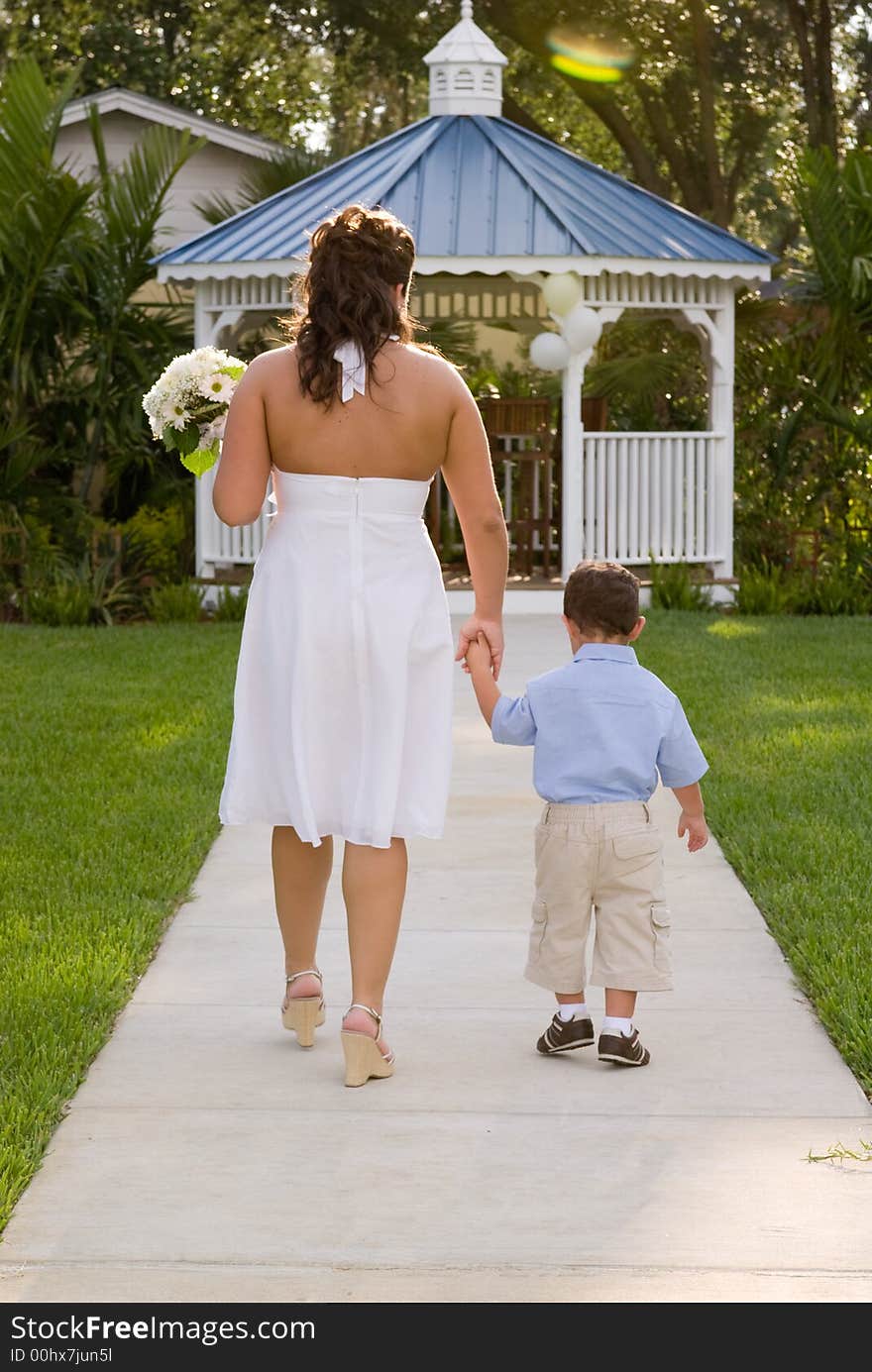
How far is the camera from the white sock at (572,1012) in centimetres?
449

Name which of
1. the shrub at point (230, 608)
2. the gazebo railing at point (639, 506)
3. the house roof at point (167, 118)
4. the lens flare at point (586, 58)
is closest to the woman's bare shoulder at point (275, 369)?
the shrub at point (230, 608)

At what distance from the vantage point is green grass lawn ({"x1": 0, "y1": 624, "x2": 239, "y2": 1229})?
4.41 meters

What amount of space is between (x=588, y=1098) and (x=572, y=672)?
0.98m

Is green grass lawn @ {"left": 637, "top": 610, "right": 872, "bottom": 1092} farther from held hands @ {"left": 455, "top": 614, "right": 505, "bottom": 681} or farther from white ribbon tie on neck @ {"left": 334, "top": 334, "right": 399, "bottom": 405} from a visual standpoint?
white ribbon tie on neck @ {"left": 334, "top": 334, "right": 399, "bottom": 405}

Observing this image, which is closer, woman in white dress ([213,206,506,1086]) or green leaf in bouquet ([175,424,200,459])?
woman in white dress ([213,206,506,1086])

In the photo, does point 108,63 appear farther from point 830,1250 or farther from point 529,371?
point 830,1250

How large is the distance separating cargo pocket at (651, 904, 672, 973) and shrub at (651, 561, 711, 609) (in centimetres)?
1051

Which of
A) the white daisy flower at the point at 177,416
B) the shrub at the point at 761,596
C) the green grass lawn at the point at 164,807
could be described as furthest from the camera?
the shrub at the point at 761,596

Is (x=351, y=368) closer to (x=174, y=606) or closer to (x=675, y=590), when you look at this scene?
(x=174, y=606)

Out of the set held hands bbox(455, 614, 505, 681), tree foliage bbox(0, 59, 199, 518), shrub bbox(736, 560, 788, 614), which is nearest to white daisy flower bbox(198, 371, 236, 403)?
held hands bbox(455, 614, 505, 681)

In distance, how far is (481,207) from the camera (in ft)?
49.0

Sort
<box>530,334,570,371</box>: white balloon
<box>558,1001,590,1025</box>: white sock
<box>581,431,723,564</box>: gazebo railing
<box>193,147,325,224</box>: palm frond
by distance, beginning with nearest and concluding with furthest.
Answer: <box>558,1001,590,1025</box>: white sock < <box>530,334,570,371</box>: white balloon < <box>581,431,723,564</box>: gazebo railing < <box>193,147,325,224</box>: palm frond

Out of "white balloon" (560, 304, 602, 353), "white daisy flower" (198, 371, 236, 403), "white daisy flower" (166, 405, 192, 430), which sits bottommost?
"white daisy flower" (166, 405, 192, 430)

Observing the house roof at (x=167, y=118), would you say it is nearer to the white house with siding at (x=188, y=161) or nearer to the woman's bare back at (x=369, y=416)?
the white house with siding at (x=188, y=161)
